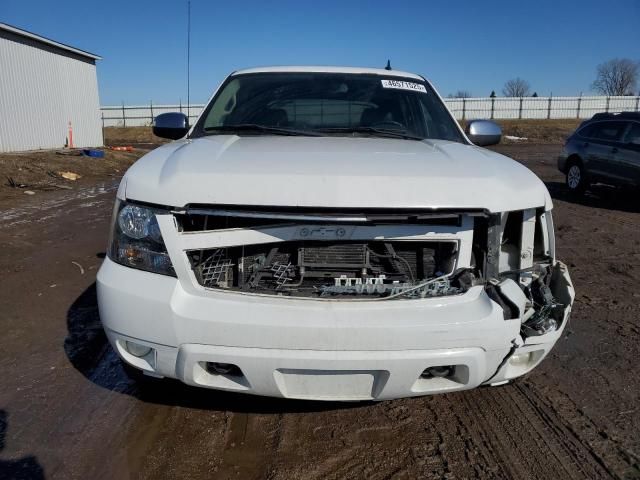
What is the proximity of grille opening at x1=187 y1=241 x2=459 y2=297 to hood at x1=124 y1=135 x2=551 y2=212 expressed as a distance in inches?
10.4

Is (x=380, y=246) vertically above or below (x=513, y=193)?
below

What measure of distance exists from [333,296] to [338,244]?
26 centimetres

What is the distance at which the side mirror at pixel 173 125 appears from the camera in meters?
3.63

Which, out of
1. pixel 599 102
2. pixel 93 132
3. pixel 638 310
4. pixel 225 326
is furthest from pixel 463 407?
pixel 599 102

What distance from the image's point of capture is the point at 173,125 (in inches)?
143

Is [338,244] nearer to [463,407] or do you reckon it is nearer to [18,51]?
[463,407]

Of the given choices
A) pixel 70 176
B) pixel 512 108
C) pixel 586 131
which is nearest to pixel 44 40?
pixel 70 176

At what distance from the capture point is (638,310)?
13.3ft

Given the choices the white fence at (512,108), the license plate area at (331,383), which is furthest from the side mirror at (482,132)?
the white fence at (512,108)

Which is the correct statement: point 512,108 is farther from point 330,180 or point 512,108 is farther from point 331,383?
point 331,383

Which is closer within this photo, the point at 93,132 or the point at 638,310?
the point at 638,310

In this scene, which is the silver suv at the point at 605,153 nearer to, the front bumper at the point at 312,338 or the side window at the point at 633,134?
the side window at the point at 633,134

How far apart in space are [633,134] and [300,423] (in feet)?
31.9

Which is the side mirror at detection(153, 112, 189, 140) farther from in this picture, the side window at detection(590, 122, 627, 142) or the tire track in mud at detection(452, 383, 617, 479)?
the side window at detection(590, 122, 627, 142)
